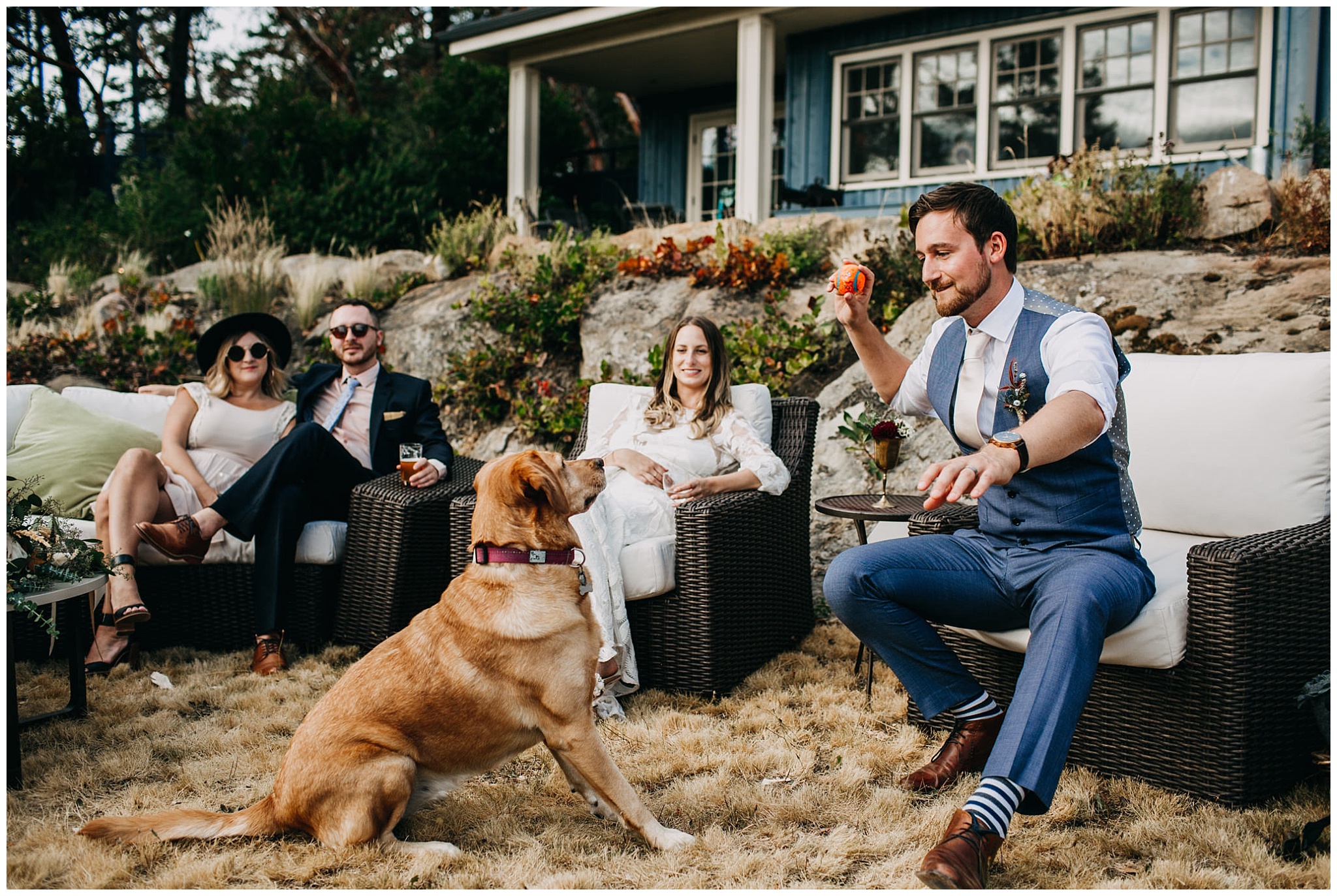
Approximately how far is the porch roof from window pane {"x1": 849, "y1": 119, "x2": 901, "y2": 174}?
3.79 ft

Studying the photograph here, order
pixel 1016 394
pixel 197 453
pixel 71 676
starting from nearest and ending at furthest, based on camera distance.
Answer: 1. pixel 1016 394
2. pixel 71 676
3. pixel 197 453

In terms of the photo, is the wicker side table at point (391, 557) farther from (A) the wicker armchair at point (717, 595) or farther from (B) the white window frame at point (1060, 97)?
(B) the white window frame at point (1060, 97)

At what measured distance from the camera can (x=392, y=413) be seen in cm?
443

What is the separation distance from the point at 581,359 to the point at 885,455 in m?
3.77

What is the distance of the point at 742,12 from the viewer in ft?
32.3

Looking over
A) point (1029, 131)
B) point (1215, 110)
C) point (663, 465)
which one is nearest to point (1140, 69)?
point (1215, 110)

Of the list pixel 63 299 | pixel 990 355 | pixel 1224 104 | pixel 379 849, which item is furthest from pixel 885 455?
pixel 63 299

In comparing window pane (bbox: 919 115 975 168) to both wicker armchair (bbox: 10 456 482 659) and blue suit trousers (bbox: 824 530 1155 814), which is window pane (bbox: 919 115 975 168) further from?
blue suit trousers (bbox: 824 530 1155 814)

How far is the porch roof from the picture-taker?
10094mm

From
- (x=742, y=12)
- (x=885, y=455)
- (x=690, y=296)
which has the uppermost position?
(x=742, y=12)

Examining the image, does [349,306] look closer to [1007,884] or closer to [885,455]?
[885,455]

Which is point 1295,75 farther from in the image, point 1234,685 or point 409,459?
point 409,459

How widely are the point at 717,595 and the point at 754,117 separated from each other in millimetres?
7614

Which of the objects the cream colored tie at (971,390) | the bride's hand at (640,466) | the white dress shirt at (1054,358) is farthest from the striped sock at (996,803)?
the bride's hand at (640,466)
